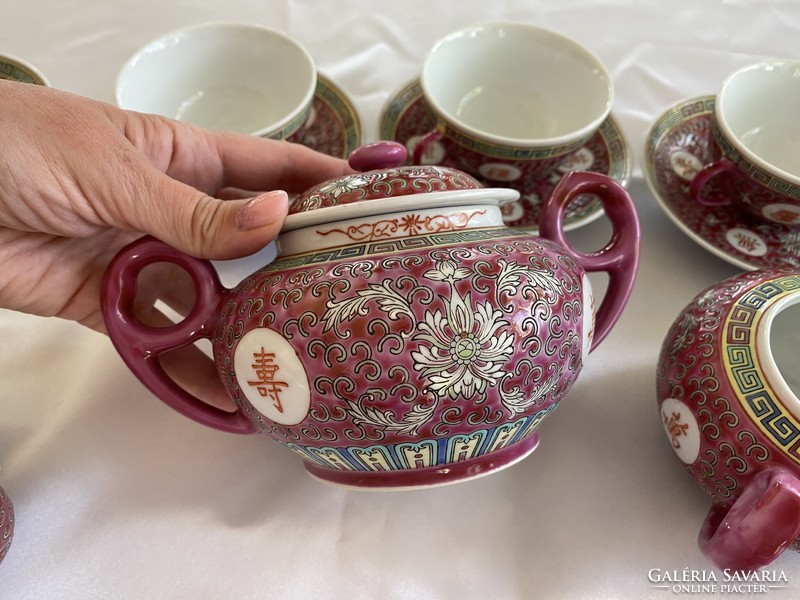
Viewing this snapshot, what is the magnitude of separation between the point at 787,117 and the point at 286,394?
3.49 feet

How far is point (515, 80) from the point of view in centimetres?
122

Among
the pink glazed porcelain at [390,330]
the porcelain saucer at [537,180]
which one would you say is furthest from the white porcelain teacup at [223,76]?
the pink glazed porcelain at [390,330]

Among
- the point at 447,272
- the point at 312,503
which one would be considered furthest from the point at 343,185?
the point at 312,503

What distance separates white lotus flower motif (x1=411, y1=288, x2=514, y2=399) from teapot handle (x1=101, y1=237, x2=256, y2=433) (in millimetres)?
250

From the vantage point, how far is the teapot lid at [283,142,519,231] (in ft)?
1.94

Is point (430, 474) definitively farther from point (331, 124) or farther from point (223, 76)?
point (223, 76)

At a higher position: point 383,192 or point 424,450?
point 383,192

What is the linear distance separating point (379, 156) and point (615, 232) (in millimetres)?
295

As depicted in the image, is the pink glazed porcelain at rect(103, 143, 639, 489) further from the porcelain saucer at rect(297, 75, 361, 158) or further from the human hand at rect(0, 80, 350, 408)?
the porcelain saucer at rect(297, 75, 361, 158)

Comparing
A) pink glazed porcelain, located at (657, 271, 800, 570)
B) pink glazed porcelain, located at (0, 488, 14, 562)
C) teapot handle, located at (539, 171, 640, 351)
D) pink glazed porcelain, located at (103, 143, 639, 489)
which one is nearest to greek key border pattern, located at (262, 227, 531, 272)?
pink glazed porcelain, located at (103, 143, 639, 489)

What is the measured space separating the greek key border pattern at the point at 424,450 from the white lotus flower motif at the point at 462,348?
66 mm

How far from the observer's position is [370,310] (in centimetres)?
54

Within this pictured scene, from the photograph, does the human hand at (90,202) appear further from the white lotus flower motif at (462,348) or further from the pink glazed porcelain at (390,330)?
the white lotus flower motif at (462,348)

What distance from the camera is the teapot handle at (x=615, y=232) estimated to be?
0.72 metres
